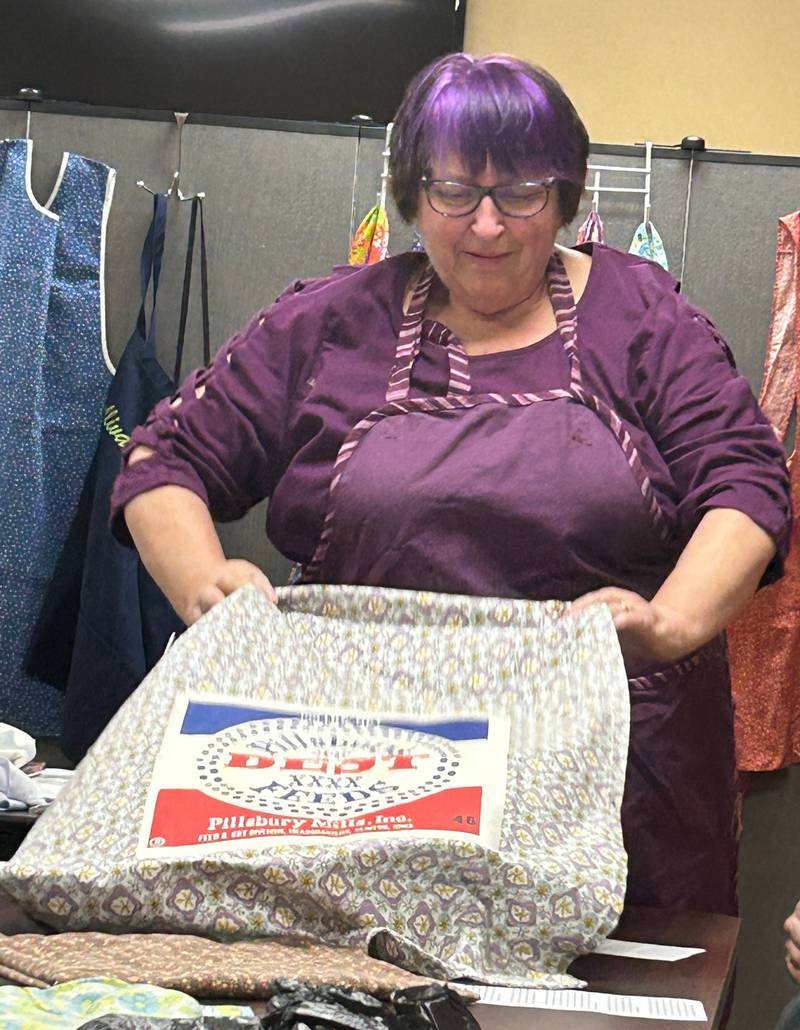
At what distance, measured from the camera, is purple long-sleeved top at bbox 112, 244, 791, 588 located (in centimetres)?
143

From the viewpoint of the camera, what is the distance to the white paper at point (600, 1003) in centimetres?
98

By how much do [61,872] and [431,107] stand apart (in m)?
0.82

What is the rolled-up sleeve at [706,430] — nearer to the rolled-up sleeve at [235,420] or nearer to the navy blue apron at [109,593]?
the rolled-up sleeve at [235,420]

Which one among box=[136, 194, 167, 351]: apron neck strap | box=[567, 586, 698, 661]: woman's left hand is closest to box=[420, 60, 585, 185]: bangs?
box=[567, 586, 698, 661]: woman's left hand

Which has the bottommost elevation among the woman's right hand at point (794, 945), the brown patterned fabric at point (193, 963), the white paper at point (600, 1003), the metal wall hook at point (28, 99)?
the woman's right hand at point (794, 945)

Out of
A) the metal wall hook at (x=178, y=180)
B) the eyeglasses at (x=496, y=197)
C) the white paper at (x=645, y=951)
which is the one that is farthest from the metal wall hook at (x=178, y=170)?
the white paper at (x=645, y=951)

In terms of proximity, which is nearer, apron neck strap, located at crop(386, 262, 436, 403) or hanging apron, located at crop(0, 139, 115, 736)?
apron neck strap, located at crop(386, 262, 436, 403)

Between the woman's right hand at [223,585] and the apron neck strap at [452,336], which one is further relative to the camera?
the apron neck strap at [452,336]

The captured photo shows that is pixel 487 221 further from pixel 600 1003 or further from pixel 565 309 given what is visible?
pixel 600 1003

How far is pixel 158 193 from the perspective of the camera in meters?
2.69

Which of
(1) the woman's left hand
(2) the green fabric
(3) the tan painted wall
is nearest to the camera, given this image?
(2) the green fabric

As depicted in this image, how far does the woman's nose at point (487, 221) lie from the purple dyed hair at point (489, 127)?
3 centimetres

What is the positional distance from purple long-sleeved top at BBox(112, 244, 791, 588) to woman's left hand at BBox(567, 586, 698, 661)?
13 centimetres

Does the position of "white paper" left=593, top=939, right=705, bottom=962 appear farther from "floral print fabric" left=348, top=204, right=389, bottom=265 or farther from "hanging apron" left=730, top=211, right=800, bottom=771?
"floral print fabric" left=348, top=204, right=389, bottom=265
